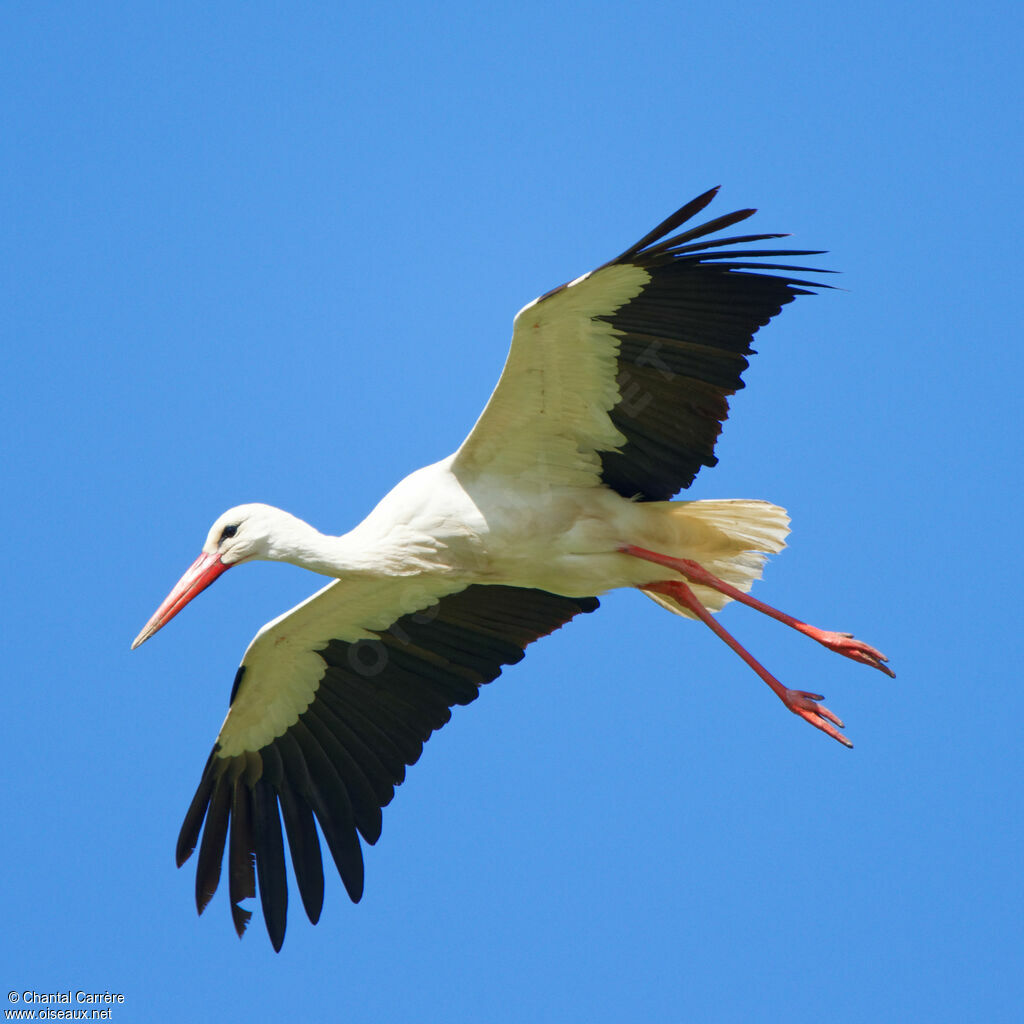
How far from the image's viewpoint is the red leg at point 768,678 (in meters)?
6.10

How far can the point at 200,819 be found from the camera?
6875 millimetres

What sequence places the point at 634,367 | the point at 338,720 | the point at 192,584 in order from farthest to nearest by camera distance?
the point at 338,720 < the point at 192,584 < the point at 634,367

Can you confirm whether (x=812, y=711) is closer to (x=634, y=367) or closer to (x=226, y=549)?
(x=634, y=367)

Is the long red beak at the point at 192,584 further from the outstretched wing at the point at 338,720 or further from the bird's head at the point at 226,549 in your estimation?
the outstretched wing at the point at 338,720

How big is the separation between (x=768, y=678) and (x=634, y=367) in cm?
150

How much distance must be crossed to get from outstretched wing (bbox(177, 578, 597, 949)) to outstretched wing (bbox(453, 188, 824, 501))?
91cm

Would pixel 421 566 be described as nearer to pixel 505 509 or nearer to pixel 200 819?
pixel 505 509

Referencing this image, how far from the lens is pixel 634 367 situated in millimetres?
5973

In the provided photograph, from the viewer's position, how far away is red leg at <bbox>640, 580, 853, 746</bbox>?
610cm

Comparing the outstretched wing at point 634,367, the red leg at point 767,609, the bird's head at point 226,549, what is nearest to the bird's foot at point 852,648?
the red leg at point 767,609

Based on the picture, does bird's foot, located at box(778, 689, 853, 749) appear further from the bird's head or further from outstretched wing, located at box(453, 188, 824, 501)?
the bird's head

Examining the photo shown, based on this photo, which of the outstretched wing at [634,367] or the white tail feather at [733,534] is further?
the white tail feather at [733,534]

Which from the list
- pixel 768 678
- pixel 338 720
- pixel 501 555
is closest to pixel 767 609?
pixel 768 678

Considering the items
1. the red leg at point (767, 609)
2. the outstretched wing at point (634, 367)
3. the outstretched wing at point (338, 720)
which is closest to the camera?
the outstretched wing at point (634, 367)
